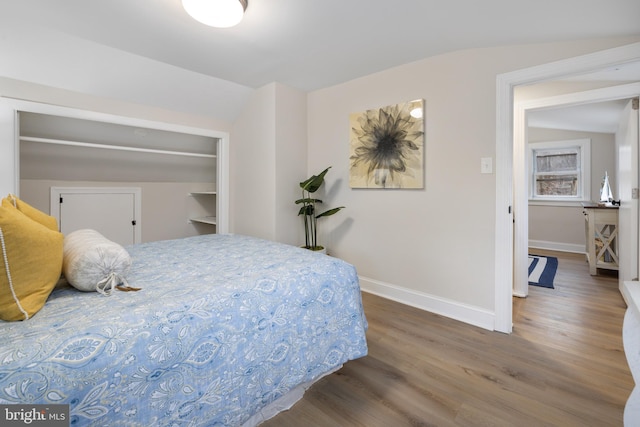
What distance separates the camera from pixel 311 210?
3.33 meters

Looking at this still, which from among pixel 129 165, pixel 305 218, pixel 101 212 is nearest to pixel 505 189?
pixel 305 218

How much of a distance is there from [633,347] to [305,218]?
109 inches

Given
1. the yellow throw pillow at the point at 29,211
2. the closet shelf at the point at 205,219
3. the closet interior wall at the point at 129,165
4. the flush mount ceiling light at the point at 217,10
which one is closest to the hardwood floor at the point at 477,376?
the yellow throw pillow at the point at 29,211

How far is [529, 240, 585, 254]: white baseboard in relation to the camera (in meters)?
5.07

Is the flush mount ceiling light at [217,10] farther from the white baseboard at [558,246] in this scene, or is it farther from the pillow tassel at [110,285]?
the white baseboard at [558,246]

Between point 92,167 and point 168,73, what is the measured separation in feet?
4.64

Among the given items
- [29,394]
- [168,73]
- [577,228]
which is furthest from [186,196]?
[577,228]

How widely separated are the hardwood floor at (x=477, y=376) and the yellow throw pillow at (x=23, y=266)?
107 cm

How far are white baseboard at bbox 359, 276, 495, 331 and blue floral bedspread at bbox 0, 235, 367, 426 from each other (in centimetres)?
127

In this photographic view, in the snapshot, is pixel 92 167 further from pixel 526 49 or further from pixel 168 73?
pixel 526 49

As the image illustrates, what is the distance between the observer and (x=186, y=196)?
4.19 m

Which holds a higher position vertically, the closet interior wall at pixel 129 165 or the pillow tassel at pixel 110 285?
the closet interior wall at pixel 129 165

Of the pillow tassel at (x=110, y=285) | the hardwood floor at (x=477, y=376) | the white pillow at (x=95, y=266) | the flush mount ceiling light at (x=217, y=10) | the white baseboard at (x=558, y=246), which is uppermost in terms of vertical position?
Answer: the flush mount ceiling light at (x=217, y=10)

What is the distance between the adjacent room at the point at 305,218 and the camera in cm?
102
